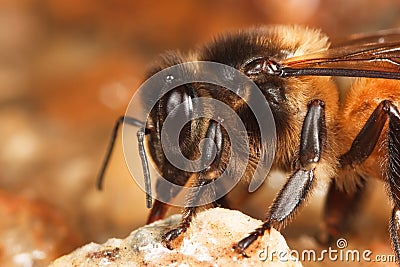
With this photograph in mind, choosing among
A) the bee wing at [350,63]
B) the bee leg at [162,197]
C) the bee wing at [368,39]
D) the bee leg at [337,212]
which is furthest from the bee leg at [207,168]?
the bee leg at [337,212]

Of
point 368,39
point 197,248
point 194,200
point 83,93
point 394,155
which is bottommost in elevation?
point 197,248

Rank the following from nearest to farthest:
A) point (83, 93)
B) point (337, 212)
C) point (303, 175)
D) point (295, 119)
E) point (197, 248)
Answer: point (197, 248)
point (303, 175)
point (295, 119)
point (337, 212)
point (83, 93)

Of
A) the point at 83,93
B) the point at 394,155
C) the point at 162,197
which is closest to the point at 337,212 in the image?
the point at 394,155

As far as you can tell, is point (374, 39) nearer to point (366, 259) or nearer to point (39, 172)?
point (366, 259)

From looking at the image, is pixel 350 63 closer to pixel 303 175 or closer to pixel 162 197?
pixel 303 175

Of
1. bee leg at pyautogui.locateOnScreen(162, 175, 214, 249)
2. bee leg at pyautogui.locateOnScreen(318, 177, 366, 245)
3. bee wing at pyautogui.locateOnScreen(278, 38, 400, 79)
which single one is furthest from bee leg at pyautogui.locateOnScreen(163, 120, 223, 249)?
bee leg at pyautogui.locateOnScreen(318, 177, 366, 245)

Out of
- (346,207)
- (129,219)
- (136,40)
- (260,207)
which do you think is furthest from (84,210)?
(136,40)

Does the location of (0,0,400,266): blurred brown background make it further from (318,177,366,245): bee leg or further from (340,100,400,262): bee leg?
(340,100,400,262): bee leg
